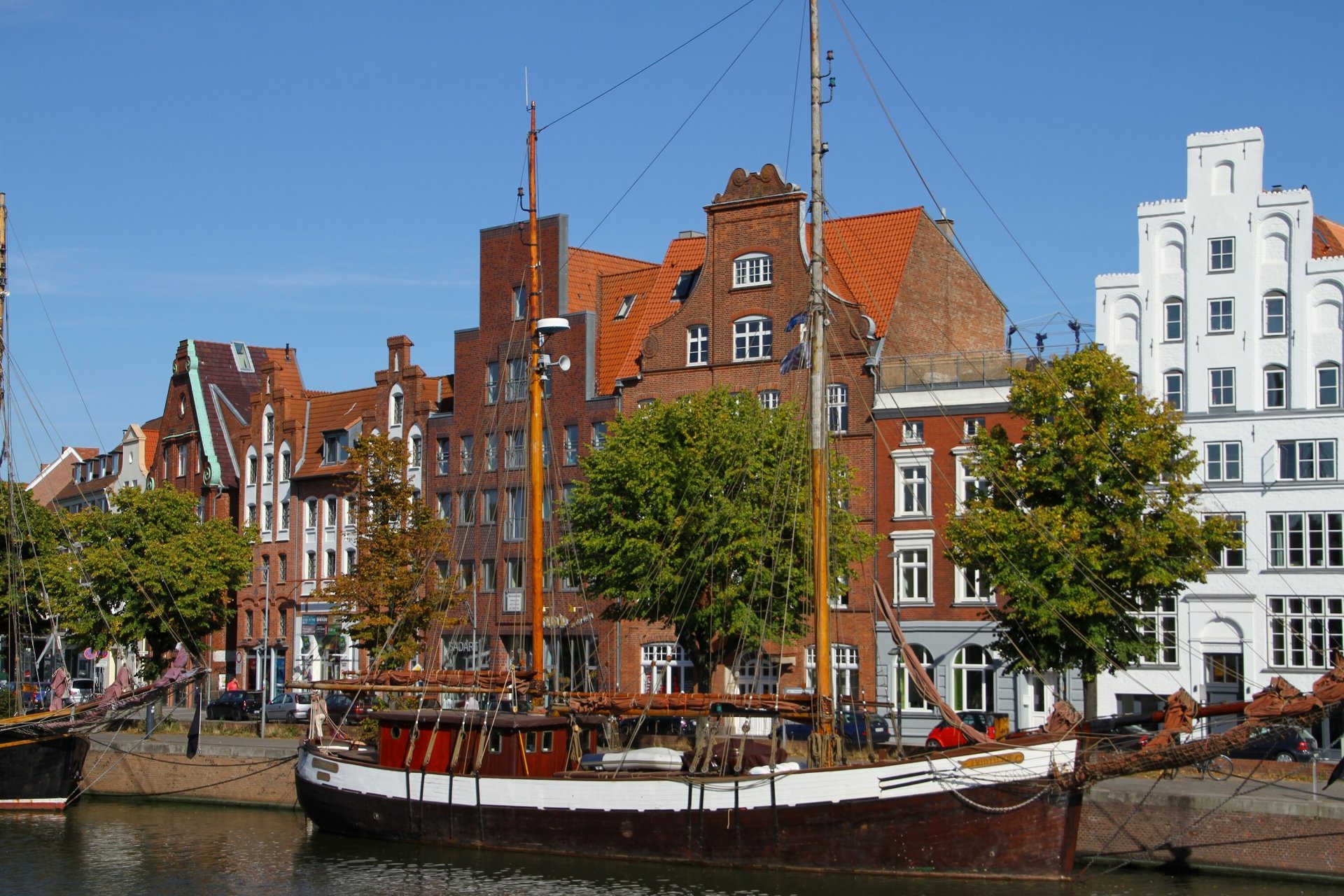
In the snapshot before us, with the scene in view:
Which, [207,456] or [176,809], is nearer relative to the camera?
[176,809]

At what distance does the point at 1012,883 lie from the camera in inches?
1260

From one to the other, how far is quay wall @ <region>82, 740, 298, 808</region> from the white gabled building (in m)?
26.1

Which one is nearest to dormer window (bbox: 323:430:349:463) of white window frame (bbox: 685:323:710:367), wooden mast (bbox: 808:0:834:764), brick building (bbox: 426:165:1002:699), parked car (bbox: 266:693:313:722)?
brick building (bbox: 426:165:1002:699)

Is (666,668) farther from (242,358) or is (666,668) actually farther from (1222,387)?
(242,358)

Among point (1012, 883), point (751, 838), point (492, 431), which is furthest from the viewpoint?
point (492, 431)

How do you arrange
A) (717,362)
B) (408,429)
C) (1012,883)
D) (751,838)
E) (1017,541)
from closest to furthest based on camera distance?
(1012,883), (751,838), (1017,541), (717,362), (408,429)

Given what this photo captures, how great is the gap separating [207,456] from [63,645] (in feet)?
38.1

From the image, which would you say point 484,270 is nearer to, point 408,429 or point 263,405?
point 408,429

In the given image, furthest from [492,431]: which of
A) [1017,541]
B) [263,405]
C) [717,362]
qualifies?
[1017,541]

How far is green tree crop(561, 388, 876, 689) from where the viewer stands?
4797cm

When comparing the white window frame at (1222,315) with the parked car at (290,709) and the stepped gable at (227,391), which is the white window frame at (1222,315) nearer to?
the parked car at (290,709)

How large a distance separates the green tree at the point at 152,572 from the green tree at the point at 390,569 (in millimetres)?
10827

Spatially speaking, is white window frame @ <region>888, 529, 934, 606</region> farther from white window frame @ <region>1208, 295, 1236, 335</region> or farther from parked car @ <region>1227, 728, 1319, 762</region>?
parked car @ <region>1227, 728, 1319, 762</region>

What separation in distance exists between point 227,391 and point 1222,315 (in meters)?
54.8
